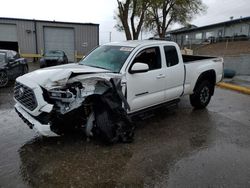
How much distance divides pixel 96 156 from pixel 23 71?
942cm

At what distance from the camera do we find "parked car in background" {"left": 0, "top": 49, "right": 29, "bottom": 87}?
9945 millimetres

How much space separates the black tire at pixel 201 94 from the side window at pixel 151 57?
1.79 metres

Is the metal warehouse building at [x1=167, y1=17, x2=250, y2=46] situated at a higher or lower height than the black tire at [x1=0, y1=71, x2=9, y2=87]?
higher

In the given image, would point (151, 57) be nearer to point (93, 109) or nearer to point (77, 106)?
point (93, 109)

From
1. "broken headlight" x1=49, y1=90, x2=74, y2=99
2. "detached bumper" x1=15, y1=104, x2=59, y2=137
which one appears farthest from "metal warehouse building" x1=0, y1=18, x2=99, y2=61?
"broken headlight" x1=49, y1=90, x2=74, y2=99

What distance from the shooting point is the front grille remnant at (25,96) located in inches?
156

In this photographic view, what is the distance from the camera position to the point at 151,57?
5.52m

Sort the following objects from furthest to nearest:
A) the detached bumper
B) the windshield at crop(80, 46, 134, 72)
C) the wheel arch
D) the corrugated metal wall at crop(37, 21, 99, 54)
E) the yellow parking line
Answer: the corrugated metal wall at crop(37, 21, 99, 54) → the yellow parking line → the wheel arch → the windshield at crop(80, 46, 134, 72) → the detached bumper

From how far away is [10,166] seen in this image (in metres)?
3.68

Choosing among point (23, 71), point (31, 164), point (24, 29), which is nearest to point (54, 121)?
point (31, 164)

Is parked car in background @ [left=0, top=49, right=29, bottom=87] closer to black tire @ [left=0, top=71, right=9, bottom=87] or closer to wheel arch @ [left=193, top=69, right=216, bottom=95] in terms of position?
black tire @ [left=0, top=71, right=9, bottom=87]

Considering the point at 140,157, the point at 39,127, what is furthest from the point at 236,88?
the point at 39,127

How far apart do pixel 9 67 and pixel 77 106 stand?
7861mm

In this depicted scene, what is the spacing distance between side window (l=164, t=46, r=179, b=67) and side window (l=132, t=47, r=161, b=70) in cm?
28
